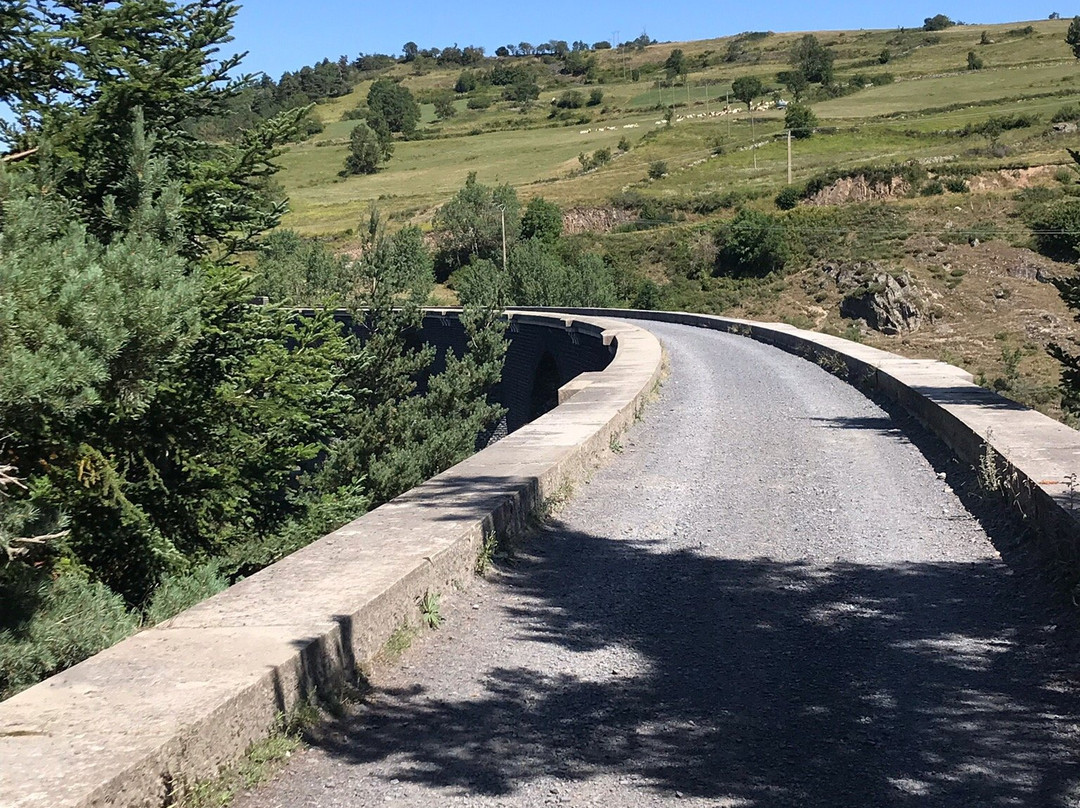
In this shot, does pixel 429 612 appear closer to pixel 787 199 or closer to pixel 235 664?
pixel 235 664

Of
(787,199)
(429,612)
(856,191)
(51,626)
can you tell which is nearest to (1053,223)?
(856,191)

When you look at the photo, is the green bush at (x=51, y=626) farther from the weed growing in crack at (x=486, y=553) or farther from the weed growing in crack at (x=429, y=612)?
the weed growing in crack at (x=486, y=553)

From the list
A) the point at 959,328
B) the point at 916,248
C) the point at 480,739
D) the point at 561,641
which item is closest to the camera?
the point at 480,739

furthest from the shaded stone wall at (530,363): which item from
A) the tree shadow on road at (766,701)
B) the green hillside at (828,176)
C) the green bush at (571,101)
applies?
the green bush at (571,101)

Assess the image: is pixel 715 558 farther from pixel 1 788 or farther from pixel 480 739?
pixel 1 788

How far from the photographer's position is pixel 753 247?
6191cm

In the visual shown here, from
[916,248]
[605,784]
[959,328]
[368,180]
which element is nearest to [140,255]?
[605,784]

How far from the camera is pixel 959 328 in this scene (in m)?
45.9

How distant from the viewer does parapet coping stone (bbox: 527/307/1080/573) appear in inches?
252

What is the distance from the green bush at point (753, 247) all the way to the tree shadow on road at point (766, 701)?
184 ft

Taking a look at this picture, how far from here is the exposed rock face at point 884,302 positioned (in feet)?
155

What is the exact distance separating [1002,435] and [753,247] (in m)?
54.0

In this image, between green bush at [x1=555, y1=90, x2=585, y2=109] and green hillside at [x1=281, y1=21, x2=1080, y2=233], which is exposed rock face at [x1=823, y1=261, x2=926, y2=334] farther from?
green bush at [x1=555, y1=90, x2=585, y2=109]

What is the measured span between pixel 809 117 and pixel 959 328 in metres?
56.0
